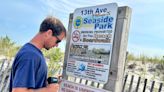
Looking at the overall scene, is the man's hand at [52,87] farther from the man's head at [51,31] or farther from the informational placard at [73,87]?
the informational placard at [73,87]

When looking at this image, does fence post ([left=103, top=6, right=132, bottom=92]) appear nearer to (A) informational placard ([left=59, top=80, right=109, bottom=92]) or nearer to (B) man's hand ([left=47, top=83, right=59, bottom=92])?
(A) informational placard ([left=59, top=80, right=109, bottom=92])

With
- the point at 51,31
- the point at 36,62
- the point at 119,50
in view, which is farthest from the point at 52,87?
the point at 119,50

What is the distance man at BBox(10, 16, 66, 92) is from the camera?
3805 mm

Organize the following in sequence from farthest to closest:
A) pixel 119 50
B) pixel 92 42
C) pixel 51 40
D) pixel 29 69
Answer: pixel 92 42 → pixel 119 50 → pixel 51 40 → pixel 29 69

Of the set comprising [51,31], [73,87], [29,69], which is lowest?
[73,87]

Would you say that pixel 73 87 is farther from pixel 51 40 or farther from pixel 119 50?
pixel 51 40

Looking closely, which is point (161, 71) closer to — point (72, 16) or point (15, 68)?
point (72, 16)

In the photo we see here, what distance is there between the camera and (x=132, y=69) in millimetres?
16219

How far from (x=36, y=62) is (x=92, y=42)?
1.41 meters

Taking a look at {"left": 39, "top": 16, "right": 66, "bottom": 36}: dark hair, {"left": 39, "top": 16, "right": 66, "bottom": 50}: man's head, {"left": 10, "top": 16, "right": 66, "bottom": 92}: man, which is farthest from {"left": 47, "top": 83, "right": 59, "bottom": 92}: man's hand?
{"left": 39, "top": 16, "right": 66, "bottom": 36}: dark hair

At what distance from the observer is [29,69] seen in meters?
3.80

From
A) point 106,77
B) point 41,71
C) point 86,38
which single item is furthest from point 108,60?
point 41,71

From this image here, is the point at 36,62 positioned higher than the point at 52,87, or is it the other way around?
the point at 36,62

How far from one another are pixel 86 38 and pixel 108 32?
49cm
